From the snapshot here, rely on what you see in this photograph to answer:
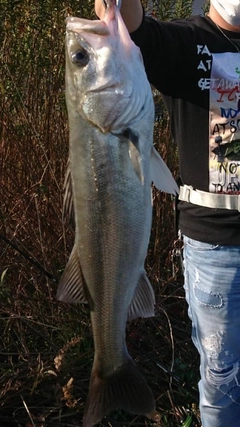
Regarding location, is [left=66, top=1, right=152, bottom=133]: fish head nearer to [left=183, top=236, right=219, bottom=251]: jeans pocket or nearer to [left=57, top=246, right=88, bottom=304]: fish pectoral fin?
[left=57, top=246, right=88, bottom=304]: fish pectoral fin

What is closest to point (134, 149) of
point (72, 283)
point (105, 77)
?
point (105, 77)

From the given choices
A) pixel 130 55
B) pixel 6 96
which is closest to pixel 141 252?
pixel 130 55

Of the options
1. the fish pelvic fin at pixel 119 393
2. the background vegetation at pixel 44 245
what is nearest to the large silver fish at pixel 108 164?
the fish pelvic fin at pixel 119 393

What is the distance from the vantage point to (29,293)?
3344 millimetres

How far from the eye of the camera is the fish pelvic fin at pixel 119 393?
179 cm

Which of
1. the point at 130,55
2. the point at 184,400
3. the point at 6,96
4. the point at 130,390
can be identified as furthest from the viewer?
the point at 6,96

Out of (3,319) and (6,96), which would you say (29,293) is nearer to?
(3,319)

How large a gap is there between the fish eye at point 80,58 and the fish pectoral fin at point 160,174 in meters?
0.31

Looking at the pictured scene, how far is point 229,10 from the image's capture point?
2.04 meters

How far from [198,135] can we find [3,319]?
175 cm

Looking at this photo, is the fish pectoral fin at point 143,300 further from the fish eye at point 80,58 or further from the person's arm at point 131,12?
the person's arm at point 131,12

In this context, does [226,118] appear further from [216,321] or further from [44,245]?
[44,245]

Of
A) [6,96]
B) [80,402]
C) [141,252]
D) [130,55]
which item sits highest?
[130,55]

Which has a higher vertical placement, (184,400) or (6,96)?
(6,96)
